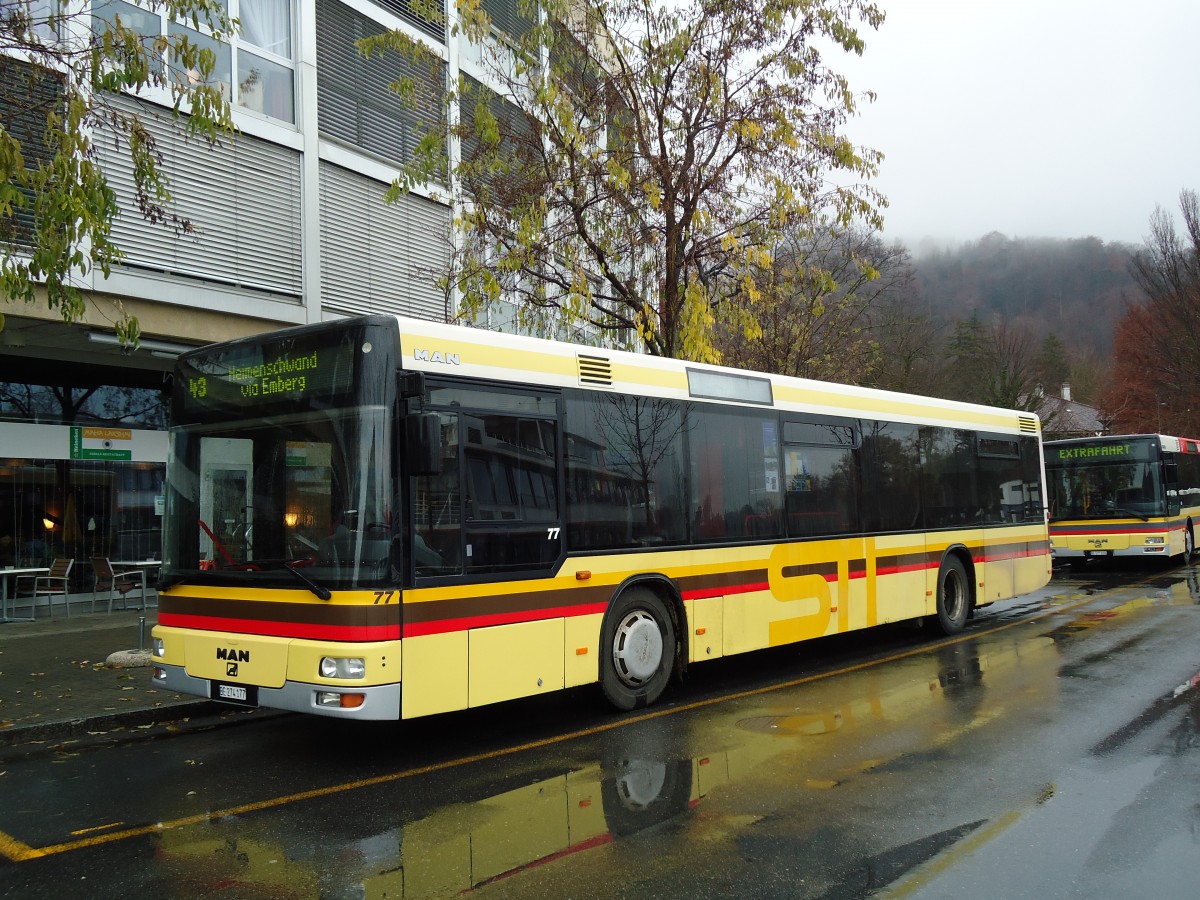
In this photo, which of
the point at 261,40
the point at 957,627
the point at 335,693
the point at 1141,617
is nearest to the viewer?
the point at 335,693

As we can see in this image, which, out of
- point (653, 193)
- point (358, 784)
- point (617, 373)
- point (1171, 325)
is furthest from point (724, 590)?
point (1171, 325)

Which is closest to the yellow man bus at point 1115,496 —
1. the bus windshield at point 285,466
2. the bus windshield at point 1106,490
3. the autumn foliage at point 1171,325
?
the bus windshield at point 1106,490

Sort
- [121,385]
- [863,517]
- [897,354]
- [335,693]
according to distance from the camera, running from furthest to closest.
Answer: [897,354], [121,385], [863,517], [335,693]

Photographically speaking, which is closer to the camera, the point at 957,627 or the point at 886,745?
the point at 886,745

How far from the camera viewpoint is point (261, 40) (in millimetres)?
15117

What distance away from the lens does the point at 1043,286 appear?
73438 mm

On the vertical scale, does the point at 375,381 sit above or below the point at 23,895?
above

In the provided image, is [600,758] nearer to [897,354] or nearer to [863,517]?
[863,517]

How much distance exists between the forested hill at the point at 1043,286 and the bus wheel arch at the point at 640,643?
60208mm

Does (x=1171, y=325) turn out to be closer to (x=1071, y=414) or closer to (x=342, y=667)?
(x=1071, y=414)

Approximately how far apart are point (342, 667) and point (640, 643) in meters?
2.89

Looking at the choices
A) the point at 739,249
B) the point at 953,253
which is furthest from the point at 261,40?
the point at 953,253

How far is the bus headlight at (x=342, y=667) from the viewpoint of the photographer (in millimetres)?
6051

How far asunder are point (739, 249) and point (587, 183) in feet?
7.84
